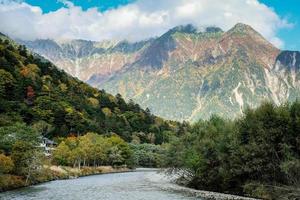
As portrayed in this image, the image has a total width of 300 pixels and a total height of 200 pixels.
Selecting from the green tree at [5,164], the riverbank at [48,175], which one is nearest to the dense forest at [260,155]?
the green tree at [5,164]

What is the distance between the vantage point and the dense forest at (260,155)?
65.4m

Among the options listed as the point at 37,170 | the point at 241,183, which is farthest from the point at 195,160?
the point at 37,170

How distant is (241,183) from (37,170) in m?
43.9

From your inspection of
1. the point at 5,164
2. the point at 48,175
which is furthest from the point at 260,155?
the point at 48,175

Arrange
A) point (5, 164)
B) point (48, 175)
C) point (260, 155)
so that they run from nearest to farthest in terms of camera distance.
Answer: point (260, 155)
point (5, 164)
point (48, 175)

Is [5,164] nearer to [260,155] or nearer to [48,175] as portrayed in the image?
[48,175]

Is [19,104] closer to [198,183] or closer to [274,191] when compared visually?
[198,183]

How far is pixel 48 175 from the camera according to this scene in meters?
108

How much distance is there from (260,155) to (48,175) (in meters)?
56.7

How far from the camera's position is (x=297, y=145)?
66688mm

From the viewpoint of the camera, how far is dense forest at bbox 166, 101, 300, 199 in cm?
6544

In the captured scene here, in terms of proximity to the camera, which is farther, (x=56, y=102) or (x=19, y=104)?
(x=56, y=102)

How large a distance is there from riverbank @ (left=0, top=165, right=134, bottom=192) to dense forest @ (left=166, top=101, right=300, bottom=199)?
3316 centimetres

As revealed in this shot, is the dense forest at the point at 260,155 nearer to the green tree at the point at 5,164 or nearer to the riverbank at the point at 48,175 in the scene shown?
the green tree at the point at 5,164
